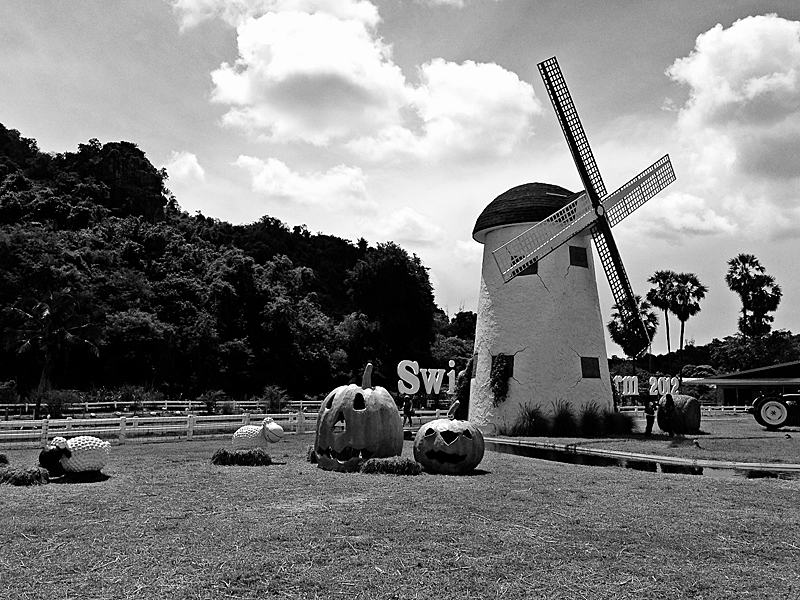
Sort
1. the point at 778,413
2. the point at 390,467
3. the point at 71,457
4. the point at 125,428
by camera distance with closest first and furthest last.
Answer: the point at 71,457
the point at 390,467
the point at 125,428
the point at 778,413

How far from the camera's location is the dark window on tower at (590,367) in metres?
25.6

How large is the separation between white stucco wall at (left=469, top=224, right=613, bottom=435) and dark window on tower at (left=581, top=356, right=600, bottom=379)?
15 cm

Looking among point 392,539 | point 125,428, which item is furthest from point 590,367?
point 392,539

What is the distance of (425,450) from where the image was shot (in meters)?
12.7

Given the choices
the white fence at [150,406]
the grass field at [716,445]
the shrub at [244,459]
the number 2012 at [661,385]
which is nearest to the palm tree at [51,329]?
the white fence at [150,406]

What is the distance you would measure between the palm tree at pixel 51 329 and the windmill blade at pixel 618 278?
2697cm

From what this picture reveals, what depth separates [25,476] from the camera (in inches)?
418

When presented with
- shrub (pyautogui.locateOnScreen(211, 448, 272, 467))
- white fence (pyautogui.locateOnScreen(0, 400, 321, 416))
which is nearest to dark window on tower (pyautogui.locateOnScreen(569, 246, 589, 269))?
white fence (pyautogui.locateOnScreen(0, 400, 321, 416))

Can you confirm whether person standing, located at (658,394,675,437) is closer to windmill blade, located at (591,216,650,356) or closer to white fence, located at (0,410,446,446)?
windmill blade, located at (591,216,650,356)

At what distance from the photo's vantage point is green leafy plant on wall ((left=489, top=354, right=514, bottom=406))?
25.6 metres

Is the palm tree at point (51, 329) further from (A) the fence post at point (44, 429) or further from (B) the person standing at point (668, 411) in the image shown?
(B) the person standing at point (668, 411)

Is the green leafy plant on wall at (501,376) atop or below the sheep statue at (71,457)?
atop

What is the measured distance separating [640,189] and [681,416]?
8.99 metres

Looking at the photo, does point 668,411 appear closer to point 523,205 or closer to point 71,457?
point 523,205
